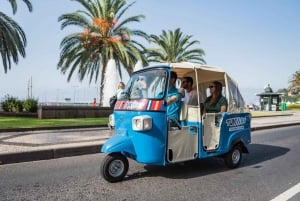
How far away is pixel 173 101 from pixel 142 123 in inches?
32.5

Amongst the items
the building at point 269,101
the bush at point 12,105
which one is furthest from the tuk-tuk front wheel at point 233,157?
the building at point 269,101

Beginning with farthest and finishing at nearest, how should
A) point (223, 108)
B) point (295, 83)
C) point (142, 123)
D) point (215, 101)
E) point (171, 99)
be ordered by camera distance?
point (295, 83)
point (215, 101)
point (223, 108)
point (171, 99)
point (142, 123)

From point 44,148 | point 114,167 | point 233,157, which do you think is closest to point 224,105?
point 233,157

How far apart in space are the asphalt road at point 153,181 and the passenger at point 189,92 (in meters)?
1.41

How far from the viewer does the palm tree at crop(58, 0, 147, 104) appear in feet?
90.0

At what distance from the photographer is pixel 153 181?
6.11 meters

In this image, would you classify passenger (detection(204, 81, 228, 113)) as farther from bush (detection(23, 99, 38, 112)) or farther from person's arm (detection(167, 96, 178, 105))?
bush (detection(23, 99, 38, 112))

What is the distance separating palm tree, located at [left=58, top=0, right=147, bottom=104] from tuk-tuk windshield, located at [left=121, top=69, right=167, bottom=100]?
66.7ft

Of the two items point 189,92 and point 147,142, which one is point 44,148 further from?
point 189,92

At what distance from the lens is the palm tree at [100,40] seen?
90.0 feet

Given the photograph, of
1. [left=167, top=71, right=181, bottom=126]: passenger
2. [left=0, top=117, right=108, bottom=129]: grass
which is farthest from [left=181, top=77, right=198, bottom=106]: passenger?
[left=0, top=117, right=108, bottom=129]: grass

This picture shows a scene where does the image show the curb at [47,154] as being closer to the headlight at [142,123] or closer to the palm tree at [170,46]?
the headlight at [142,123]

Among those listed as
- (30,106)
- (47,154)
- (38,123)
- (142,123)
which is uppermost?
(30,106)

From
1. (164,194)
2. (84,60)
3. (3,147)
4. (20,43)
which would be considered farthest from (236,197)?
(84,60)
